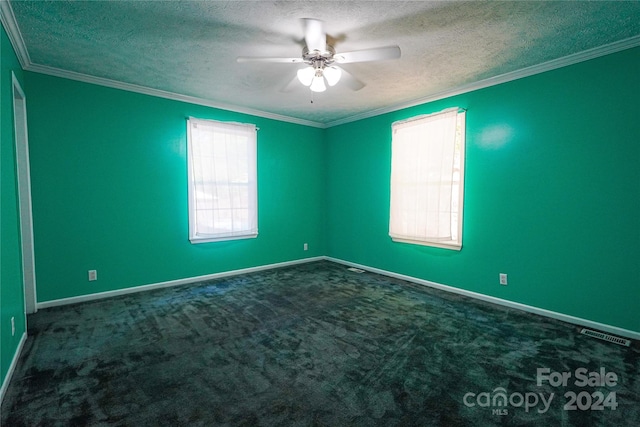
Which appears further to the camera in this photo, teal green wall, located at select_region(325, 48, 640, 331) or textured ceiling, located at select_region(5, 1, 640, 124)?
teal green wall, located at select_region(325, 48, 640, 331)

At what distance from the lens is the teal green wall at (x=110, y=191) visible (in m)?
3.20

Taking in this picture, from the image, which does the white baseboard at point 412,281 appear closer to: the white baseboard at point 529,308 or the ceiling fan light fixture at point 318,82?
the white baseboard at point 529,308

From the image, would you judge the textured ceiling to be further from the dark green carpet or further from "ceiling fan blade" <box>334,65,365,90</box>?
the dark green carpet

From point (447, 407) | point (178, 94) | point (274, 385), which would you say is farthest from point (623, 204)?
point (178, 94)

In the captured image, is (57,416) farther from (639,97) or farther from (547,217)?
(639,97)

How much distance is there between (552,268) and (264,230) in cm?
380

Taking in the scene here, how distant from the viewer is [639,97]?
8.24 ft

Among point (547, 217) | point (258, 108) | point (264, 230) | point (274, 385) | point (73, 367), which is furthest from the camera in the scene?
point (264, 230)

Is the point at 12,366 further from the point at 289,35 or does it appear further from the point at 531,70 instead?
the point at 531,70

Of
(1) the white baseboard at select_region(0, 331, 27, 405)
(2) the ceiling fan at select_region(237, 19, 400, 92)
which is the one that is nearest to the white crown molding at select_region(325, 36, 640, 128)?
(2) the ceiling fan at select_region(237, 19, 400, 92)

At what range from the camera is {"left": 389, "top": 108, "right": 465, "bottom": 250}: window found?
3742 millimetres

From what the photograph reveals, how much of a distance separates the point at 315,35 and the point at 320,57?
0.60ft

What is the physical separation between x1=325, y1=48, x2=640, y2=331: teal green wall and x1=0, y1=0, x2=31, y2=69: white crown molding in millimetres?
4110

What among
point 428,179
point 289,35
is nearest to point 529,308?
point 428,179
